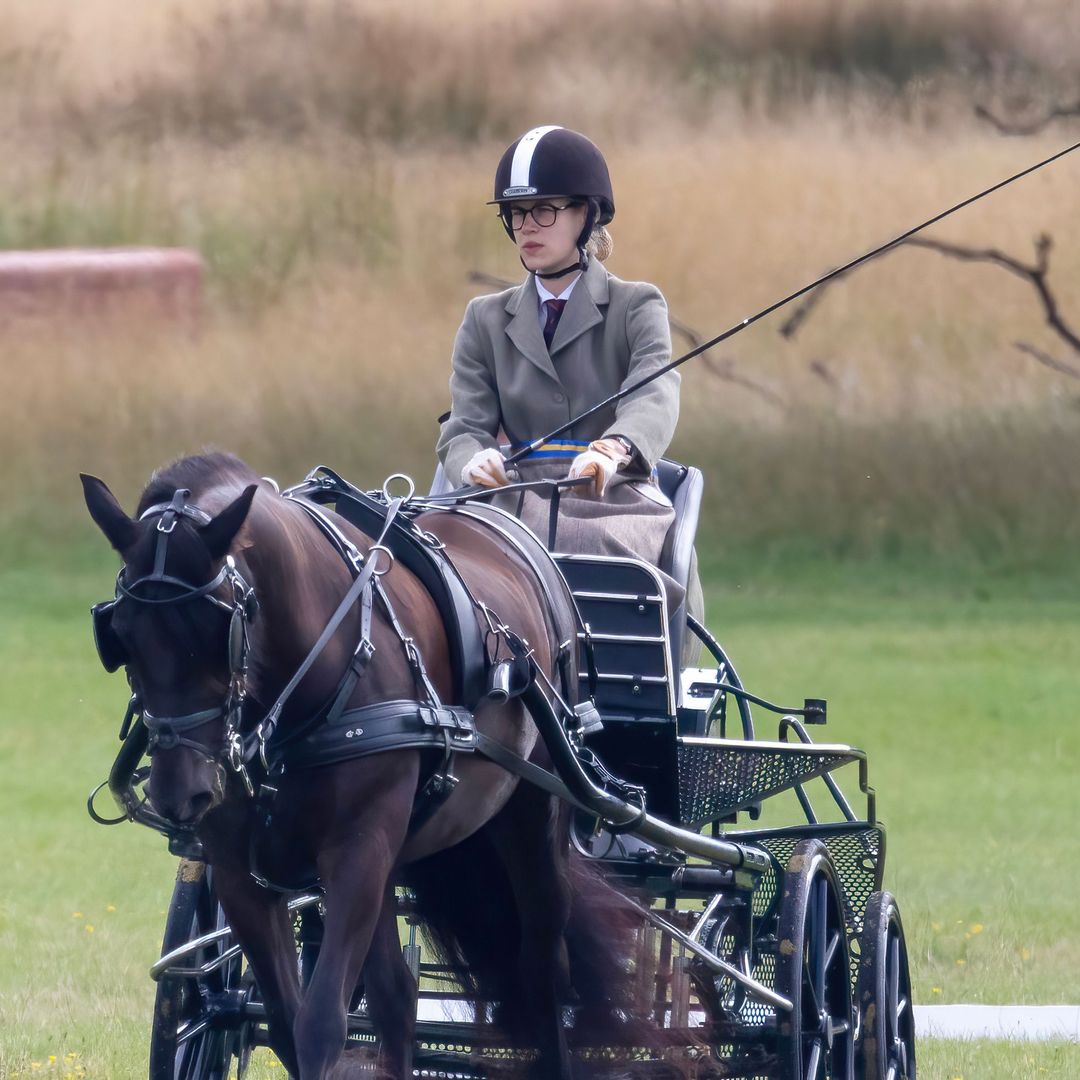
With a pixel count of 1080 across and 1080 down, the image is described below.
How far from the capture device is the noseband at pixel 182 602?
9.87 feet

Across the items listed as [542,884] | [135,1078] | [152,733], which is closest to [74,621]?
[135,1078]

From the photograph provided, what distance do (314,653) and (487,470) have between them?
1.18 m

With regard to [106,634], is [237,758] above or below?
below

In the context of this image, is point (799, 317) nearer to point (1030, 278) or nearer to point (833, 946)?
point (1030, 278)

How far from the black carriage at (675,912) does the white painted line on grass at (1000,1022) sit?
1295mm

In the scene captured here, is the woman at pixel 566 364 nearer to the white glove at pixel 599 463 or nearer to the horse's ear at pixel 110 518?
the white glove at pixel 599 463

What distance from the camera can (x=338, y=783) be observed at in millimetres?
3381

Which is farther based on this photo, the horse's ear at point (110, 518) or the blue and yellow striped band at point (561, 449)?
the blue and yellow striped band at point (561, 449)

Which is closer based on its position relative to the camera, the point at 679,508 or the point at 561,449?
the point at 561,449

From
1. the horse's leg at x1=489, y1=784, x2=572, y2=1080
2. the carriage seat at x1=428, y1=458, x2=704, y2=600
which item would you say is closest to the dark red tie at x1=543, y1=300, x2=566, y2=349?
the carriage seat at x1=428, y1=458, x2=704, y2=600

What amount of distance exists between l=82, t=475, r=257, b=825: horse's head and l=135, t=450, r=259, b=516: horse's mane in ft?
0.22

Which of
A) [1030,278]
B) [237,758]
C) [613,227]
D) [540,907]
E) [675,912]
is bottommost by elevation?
[675,912]

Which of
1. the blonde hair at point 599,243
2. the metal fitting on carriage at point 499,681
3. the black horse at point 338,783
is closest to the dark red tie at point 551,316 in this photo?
the blonde hair at point 599,243

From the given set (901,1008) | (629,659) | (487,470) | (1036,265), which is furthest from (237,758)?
(1036,265)
